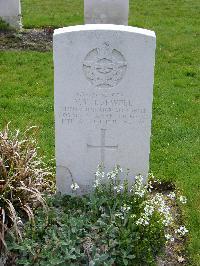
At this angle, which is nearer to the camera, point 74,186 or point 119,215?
point 119,215

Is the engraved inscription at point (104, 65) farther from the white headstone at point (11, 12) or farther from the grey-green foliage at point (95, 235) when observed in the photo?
the white headstone at point (11, 12)

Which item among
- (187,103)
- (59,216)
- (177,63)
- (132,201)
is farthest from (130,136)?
(177,63)

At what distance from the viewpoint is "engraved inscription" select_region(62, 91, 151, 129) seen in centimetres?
461

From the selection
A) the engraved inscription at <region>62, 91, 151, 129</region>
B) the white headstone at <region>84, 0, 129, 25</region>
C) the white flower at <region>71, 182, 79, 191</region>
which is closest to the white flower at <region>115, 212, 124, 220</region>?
the white flower at <region>71, 182, 79, 191</region>

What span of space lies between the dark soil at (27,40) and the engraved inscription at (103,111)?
520 centimetres

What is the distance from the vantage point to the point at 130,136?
4.77 m

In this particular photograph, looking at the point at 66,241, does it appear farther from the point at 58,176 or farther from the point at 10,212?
the point at 58,176

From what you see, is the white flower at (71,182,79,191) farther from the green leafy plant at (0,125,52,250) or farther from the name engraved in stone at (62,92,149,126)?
the name engraved in stone at (62,92,149,126)

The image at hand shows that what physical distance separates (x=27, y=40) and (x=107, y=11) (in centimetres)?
163

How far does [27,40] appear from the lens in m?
10.1

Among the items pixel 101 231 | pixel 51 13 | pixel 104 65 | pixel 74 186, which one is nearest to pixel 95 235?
pixel 101 231

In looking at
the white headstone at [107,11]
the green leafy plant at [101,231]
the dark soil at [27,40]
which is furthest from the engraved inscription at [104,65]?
A: the white headstone at [107,11]

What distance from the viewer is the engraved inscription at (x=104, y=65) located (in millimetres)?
4449

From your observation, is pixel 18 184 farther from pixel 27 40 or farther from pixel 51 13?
pixel 51 13
